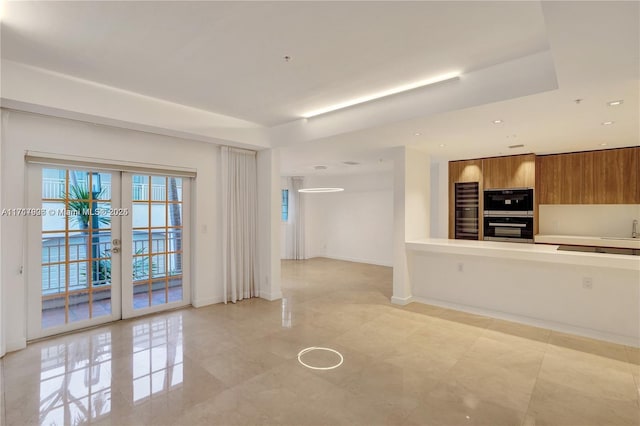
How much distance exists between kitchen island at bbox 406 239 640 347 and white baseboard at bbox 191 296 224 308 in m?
3.22

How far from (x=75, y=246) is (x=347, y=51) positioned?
159 inches

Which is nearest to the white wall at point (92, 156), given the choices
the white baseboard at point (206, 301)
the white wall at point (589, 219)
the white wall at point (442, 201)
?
the white baseboard at point (206, 301)

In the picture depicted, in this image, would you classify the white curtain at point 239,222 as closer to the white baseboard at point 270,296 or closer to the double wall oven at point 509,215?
the white baseboard at point 270,296

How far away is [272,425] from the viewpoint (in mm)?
2285

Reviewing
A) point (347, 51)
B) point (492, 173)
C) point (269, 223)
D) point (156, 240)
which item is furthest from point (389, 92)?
point (156, 240)

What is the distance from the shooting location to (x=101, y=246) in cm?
431

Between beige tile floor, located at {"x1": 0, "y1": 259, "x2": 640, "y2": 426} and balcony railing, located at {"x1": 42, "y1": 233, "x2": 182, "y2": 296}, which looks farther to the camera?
balcony railing, located at {"x1": 42, "y1": 233, "x2": 182, "y2": 296}

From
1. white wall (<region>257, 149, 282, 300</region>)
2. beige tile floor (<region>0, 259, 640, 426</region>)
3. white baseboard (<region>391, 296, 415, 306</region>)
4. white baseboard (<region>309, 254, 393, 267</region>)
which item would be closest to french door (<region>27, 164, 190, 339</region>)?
beige tile floor (<region>0, 259, 640, 426</region>)

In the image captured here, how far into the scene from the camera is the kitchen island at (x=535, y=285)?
370 cm

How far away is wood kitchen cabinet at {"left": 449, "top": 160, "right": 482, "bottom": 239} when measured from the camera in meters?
6.19

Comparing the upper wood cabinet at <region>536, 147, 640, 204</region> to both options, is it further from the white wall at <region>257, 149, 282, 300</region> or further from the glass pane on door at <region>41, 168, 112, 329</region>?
the glass pane on door at <region>41, 168, 112, 329</region>

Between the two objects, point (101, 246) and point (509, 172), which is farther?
point (509, 172)

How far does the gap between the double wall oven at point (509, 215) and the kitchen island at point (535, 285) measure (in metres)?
1.39

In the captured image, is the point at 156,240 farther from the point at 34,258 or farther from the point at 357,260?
the point at 357,260
